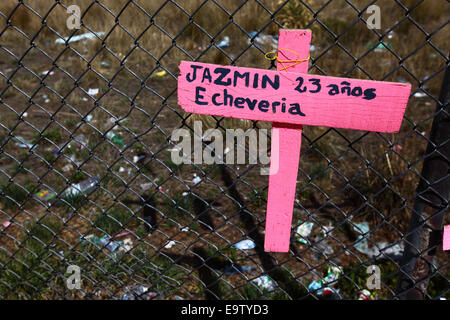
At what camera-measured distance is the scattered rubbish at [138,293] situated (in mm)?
2326

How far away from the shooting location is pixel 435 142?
63.6 inches

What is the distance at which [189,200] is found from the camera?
9.61ft

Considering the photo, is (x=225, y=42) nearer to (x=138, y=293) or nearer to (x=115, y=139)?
(x=115, y=139)

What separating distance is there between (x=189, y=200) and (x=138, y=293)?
760 millimetres

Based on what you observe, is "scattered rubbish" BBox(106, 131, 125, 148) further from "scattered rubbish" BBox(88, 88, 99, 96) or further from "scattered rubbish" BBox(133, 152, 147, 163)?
"scattered rubbish" BBox(88, 88, 99, 96)

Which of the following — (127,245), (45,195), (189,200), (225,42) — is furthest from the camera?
(225,42)

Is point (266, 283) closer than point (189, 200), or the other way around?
point (266, 283)

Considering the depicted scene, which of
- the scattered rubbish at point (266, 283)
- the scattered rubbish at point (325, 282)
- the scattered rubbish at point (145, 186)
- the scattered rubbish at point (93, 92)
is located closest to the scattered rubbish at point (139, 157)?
the scattered rubbish at point (145, 186)

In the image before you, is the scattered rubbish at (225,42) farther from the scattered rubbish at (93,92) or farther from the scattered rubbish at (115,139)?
the scattered rubbish at (115,139)

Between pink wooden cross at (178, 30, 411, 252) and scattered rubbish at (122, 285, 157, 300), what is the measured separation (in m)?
1.27

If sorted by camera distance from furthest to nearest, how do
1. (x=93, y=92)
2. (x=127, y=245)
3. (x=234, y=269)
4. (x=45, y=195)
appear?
(x=93, y=92), (x=45, y=195), (x=127, y=245), (x=234, y=269)

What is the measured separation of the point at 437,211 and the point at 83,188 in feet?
7.84

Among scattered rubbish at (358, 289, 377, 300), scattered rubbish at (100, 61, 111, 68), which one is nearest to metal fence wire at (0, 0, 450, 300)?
scattered rubbish at (358, 289, 377, 300)

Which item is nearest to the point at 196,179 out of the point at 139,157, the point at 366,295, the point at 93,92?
the point at 139,157
